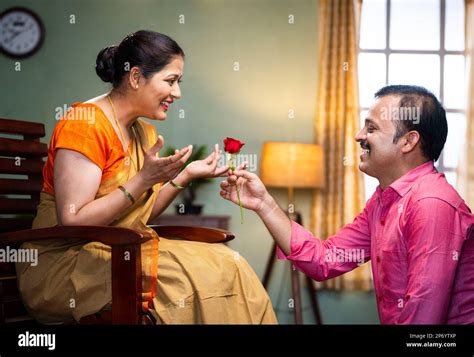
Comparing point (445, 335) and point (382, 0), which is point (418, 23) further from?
A: point (445, 335)

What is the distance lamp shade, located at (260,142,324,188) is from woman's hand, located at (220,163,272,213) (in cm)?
167

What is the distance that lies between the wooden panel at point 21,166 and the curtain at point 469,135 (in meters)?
2.32

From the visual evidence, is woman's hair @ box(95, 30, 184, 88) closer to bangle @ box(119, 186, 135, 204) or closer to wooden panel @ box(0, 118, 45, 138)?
bangle @ box(119, 186, 135, 204)

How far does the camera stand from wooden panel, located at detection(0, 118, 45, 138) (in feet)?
6.62

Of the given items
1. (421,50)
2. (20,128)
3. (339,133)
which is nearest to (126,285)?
(20,128)

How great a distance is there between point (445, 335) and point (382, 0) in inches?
98.0

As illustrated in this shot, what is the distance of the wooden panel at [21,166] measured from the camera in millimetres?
2029

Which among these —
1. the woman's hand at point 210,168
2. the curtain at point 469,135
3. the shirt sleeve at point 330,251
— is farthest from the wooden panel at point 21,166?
the curtain at point 469,135

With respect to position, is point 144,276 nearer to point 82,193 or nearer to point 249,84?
point 82,193

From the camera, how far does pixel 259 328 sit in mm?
1675

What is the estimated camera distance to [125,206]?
5.55ft

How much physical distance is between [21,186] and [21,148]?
120mm

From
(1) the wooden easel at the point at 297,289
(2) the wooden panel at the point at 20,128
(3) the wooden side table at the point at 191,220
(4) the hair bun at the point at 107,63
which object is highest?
(4) the hair bun at the point at 107,63

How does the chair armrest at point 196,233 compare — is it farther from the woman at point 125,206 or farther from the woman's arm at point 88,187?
the woman's arm at point 88,187
